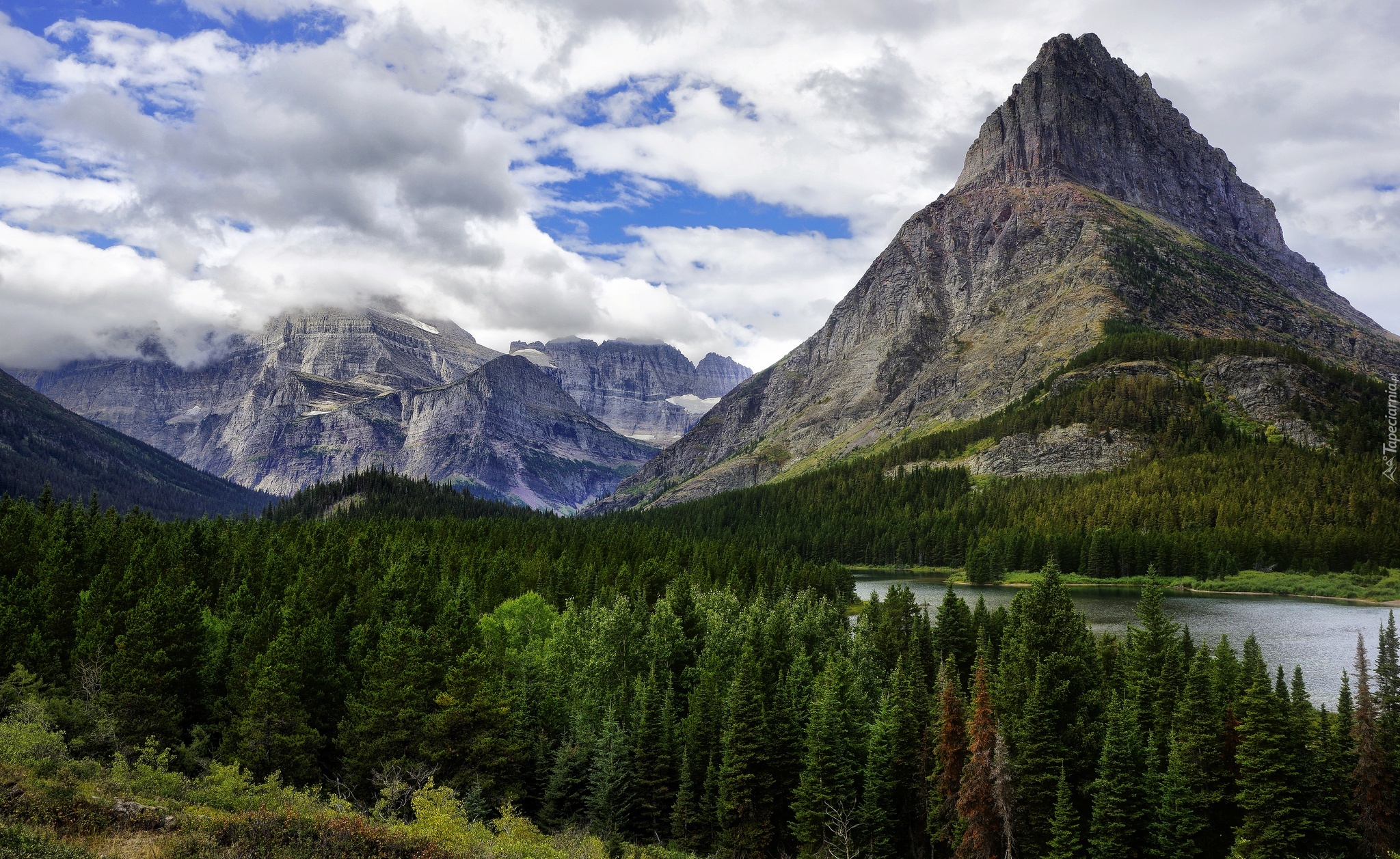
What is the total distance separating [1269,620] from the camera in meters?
117

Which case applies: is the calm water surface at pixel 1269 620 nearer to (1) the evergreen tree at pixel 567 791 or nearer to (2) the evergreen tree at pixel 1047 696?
(2) the evergreen tree at pixel 1047 696

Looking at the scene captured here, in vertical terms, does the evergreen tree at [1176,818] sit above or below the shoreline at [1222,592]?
below

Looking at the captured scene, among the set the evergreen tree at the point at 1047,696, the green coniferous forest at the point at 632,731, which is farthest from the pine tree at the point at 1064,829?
the evergreen tree at the point at 1047,696

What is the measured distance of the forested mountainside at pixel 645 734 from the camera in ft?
132

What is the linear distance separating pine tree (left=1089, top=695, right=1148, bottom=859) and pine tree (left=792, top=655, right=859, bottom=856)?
14.7 meters

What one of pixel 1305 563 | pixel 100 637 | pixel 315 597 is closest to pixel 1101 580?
pixel 1305 563

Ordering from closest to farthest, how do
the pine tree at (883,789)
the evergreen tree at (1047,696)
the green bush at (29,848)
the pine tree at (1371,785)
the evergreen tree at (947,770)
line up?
the green bush at (29,848), the pine tree at (1371,785), the evergreen tree at (1047,696), the evergreen tree at (947,770), the pine tree at (883,789)

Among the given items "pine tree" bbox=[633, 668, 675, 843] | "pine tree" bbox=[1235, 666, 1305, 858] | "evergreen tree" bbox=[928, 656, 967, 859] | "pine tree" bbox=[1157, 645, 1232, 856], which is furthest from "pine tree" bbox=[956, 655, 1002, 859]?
"pine tree" bbox=[633, 668, 675, 843]

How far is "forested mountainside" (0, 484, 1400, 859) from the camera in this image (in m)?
40.1

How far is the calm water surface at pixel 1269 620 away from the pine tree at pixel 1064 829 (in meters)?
37.2

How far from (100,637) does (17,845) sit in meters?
46.2

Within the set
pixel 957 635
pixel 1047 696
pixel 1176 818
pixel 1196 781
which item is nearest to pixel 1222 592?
pixel 957 635

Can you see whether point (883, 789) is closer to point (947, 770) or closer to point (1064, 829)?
point (947, 770)

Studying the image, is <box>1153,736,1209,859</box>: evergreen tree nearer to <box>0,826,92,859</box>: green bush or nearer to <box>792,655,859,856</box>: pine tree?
<box>792,655,859,856</box>: pine tree
